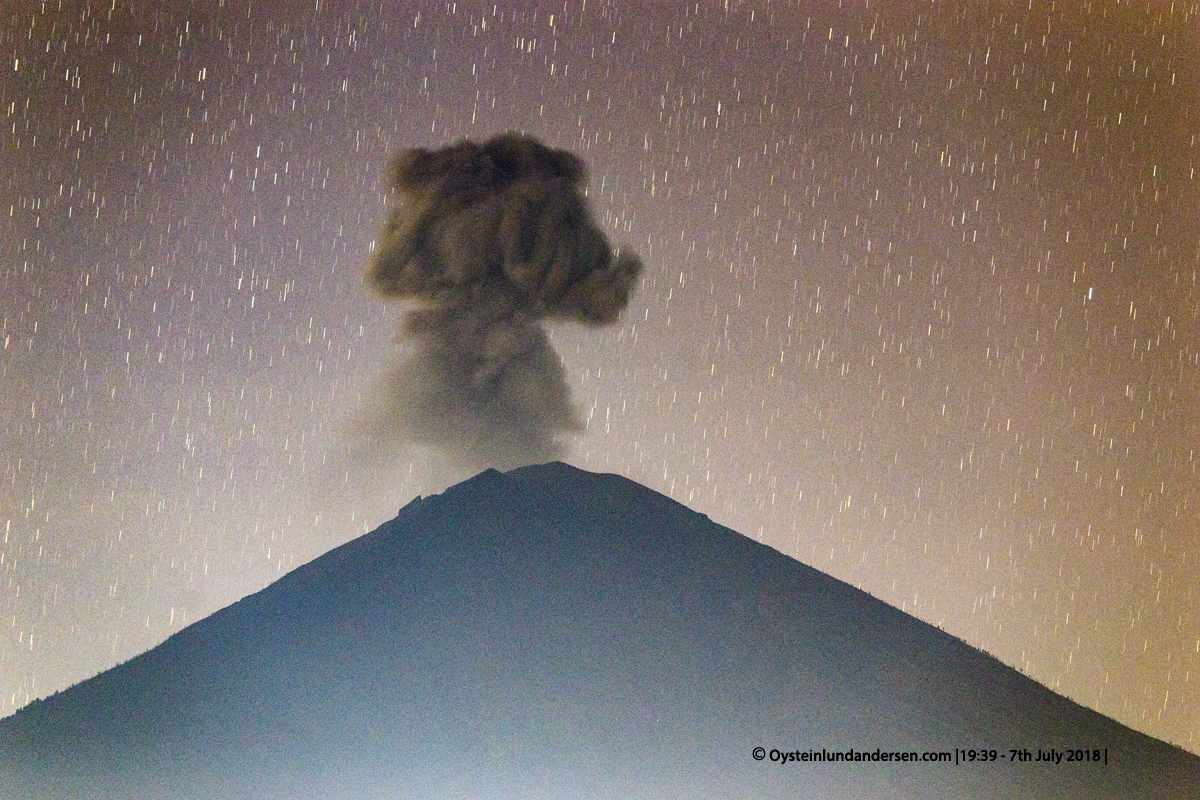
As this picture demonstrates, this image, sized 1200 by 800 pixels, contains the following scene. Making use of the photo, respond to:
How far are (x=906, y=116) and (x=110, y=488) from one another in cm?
510

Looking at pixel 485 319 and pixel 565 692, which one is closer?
pixel 565 692

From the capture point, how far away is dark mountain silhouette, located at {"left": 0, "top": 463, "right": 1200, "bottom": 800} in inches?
238

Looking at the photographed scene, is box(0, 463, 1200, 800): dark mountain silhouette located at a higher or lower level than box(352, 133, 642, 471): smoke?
lower

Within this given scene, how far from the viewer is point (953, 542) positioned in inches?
259

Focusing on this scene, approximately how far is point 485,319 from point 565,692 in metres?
2.27

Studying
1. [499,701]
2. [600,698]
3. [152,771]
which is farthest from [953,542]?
[152,771]

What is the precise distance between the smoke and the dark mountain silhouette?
1.09ft

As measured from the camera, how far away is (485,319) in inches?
276

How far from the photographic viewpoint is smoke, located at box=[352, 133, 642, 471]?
22.1 ft

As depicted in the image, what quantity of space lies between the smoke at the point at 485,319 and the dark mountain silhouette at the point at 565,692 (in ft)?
1.09

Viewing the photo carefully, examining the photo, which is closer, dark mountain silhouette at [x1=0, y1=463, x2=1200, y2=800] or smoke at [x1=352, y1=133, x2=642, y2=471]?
dark mountain silhouette at [x1=0, y1=463, x2=1200, y2=800]

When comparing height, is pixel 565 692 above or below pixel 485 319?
below

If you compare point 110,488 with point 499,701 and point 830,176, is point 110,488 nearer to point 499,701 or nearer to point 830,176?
point 499,701

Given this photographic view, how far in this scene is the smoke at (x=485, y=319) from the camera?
22.1ft
